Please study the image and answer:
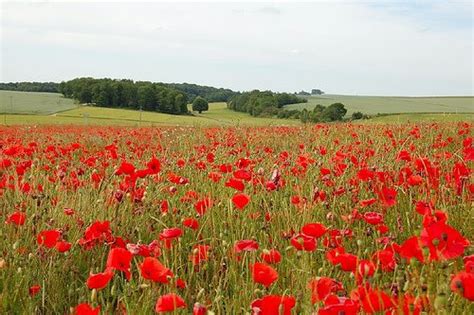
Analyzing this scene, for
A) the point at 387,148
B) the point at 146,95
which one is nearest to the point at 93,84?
the point at 146,95

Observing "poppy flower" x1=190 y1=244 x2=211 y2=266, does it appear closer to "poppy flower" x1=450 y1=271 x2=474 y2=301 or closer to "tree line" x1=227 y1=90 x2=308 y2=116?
"poppy flower" x1=450 y1=271 x2=474 y2=301

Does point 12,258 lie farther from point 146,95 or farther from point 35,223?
point 146,95

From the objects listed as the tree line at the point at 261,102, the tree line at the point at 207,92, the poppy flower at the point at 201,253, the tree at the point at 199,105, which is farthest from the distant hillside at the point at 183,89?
the poppy flower at the point at 201,253

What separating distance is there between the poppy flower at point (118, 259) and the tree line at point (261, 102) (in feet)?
135

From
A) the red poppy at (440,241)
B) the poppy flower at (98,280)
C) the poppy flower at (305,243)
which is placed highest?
the red poppy at (440,241)

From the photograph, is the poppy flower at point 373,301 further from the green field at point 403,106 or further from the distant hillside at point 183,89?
the distant hillside at point 183,89

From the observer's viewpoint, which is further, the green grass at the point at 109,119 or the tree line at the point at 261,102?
the tree line at the point at 261,102

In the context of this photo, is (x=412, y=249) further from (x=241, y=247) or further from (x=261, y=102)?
(x=261, y=102)

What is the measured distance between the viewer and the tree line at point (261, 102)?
45.6 meters

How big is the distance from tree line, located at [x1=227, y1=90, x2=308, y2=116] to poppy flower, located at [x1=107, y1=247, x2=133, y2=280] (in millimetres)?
41222

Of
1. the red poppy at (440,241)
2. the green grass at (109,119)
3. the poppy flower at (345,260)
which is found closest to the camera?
the red poppy at (440,241)

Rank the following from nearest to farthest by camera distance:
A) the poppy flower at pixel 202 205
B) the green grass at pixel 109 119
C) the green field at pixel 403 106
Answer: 1. the poppy flower at pixel 202 205
2. the green grass at pixel 109 119
3. the green field at pixel 403 106

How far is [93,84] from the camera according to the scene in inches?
2217

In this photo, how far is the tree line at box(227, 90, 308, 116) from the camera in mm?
45625
